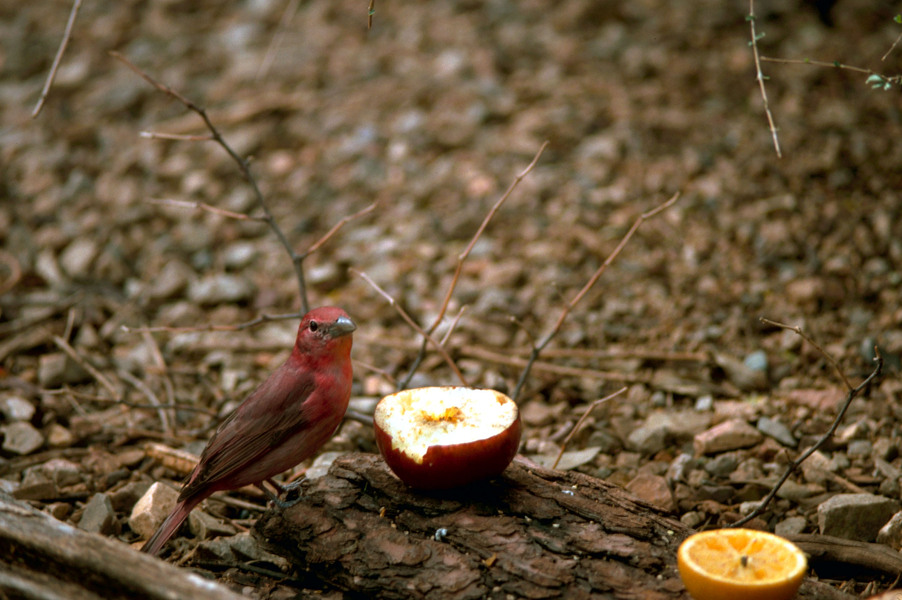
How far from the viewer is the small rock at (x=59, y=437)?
4.15 metres

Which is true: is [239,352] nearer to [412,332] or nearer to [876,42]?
[412,332]

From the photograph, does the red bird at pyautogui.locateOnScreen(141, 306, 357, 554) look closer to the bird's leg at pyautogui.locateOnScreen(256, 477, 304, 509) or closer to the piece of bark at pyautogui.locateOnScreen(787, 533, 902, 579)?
the bird's leg at pyautogui.locateOnScreen(256, 477, 304, 509)

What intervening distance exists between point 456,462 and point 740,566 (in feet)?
3.11

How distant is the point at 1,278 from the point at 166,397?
214 cm

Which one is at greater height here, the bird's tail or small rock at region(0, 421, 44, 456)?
the bird's tail

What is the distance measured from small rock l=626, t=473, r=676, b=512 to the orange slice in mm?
968

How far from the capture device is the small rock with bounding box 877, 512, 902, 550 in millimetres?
3037

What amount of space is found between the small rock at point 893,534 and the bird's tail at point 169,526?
2.57 m

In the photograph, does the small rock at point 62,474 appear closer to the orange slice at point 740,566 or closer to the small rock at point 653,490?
the small rock at point 653,490

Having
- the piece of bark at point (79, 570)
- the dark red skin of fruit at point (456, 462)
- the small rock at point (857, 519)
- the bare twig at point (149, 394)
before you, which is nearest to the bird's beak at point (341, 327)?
the dark red skin of fruit at point (456, 462)

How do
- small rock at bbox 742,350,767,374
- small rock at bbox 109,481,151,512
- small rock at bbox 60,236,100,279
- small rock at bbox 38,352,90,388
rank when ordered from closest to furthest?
small rock at bbox 109,481,151,512 < small rock at bbox 742,350,767,374 < small rock at bbox 38,352,90,388 < small rock at bbox 60,236,100,279

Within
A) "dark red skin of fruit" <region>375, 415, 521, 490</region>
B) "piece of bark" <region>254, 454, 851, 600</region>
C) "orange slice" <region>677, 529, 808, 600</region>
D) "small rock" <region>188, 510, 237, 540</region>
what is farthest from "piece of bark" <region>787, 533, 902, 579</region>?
"small rock" <region>188, 510, 237, 540</region>

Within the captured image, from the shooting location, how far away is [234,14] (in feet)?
27.1

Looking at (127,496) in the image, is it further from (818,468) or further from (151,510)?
(818,468)
